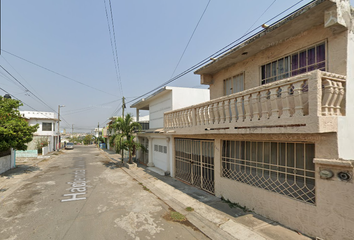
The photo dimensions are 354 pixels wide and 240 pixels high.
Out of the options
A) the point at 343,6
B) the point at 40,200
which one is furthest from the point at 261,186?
the point at 40,200

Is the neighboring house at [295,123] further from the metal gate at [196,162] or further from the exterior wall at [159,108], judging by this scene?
the exterior wall at [159,108]

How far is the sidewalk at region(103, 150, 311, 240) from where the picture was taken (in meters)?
4.60

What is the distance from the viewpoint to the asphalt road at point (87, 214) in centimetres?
486

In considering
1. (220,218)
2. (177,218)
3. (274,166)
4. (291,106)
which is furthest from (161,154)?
(291,106)

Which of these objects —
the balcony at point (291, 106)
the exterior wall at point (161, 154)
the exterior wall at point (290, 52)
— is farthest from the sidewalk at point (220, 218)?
the exterior wall at point (290, 52)

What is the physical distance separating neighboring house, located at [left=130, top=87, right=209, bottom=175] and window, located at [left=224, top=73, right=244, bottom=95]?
4.03m

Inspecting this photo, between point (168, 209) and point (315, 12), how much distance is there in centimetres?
710

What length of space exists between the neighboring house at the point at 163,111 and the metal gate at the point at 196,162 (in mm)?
1049

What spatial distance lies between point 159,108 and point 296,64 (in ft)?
31.1

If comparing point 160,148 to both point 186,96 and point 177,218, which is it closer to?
point 186,96

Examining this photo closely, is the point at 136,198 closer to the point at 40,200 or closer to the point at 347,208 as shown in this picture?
the point at 40,200

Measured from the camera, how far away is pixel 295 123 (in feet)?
12.9

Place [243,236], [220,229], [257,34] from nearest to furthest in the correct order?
[243,236] < [220,229] < [257,34]

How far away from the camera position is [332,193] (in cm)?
394
